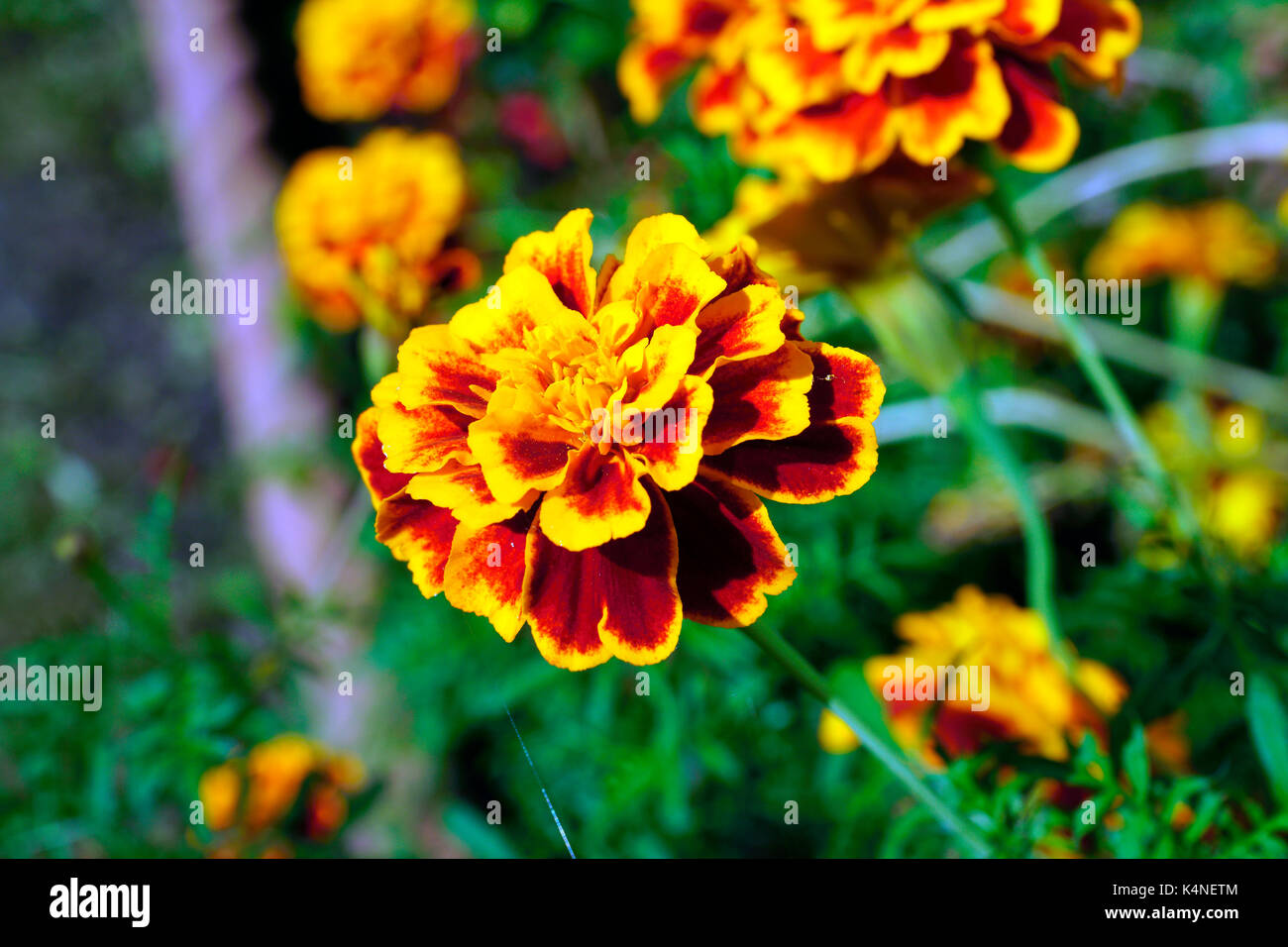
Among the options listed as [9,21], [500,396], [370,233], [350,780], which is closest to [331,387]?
[370,233]

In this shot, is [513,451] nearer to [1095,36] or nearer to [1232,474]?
[1095,36]

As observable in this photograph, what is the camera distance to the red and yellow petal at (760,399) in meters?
0.41

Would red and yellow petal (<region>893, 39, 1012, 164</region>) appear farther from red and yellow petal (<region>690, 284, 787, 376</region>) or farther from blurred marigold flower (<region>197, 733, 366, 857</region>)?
blurred marigold flower (<region>197, 733, 366, 857</region>)

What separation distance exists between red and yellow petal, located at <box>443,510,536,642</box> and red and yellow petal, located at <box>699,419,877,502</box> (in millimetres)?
90

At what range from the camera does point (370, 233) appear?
3.52 ft

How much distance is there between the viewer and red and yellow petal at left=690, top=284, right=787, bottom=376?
0.41 meters

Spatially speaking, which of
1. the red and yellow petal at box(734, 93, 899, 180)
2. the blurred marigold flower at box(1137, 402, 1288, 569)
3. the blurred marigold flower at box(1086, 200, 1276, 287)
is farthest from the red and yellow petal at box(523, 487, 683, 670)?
the blurred marigold flower at box(1086, 200, 1276, 287)

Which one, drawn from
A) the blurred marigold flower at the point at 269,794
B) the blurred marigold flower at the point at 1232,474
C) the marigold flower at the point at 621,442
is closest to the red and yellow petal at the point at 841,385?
the marigold flower at the point at 621,442

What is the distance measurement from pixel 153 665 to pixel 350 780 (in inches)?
10.6

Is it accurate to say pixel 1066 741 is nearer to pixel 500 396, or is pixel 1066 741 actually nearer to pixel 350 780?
pixel 500 396

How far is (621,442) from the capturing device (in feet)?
1.39

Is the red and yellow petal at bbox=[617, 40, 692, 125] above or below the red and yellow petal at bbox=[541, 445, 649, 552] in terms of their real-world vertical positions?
above

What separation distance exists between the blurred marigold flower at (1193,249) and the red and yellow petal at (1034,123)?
80 centimetres

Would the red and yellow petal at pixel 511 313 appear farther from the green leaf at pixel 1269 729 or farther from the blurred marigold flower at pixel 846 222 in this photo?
the green leaf at pixel 1269 729
